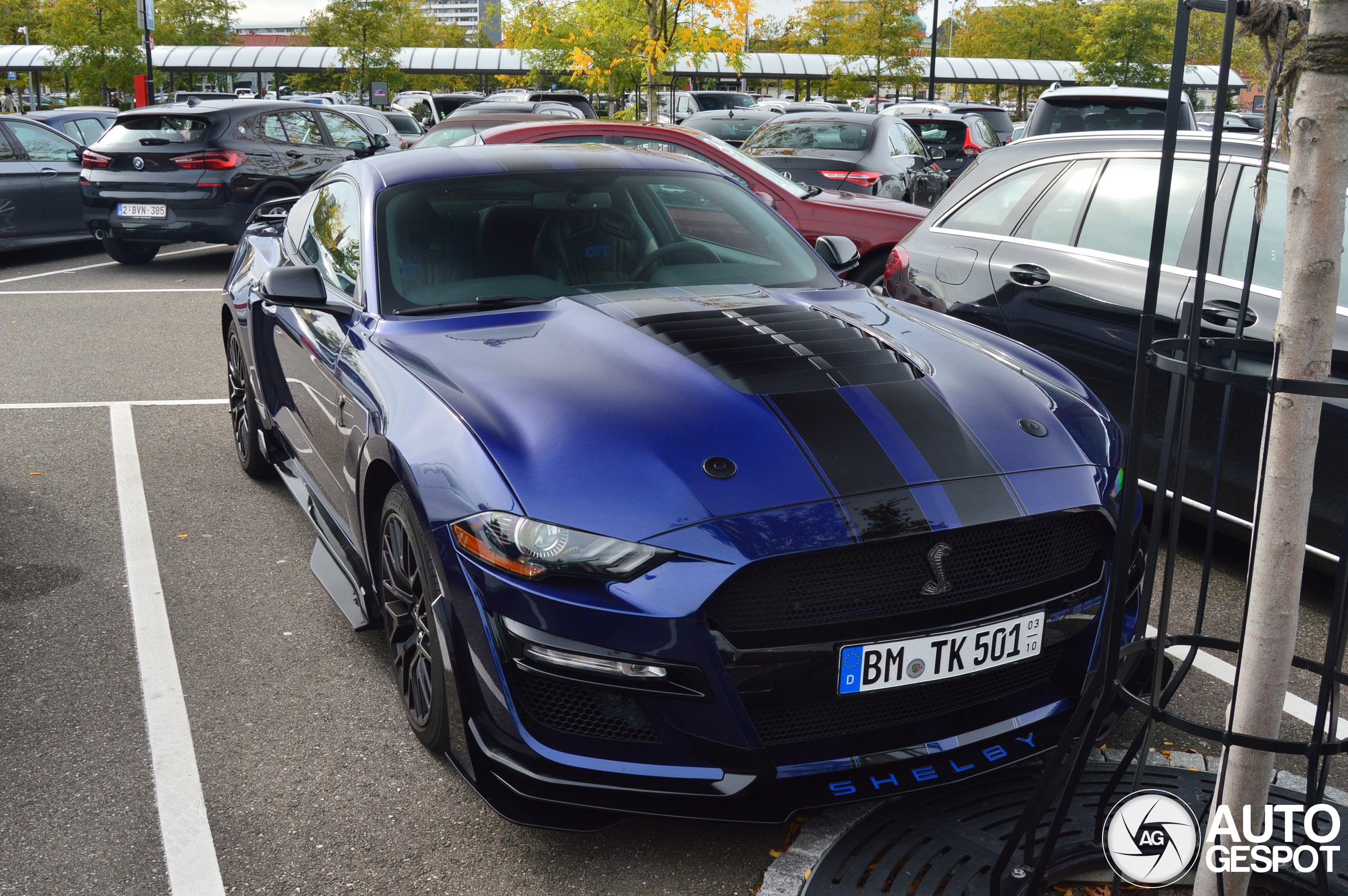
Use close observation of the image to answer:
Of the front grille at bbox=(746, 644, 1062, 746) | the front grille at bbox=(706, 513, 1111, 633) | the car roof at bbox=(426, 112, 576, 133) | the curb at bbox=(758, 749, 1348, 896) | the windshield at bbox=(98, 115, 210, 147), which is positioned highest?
the car roof at bbox=(426, 112, 576, 133)

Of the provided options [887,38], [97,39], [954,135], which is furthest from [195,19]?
[954,135]

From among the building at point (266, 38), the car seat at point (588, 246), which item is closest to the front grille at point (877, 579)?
the car seat at point (588, 246)

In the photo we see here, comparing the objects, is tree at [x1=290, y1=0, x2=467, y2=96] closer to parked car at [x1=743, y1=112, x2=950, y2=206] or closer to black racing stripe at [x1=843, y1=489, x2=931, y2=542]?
parked car at [x1=743, y1=112, x2=950, y2=206]

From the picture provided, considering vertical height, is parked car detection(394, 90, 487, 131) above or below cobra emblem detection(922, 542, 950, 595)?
above

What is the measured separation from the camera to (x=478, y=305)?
375 cm

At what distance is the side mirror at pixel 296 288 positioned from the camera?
3824 millimetres

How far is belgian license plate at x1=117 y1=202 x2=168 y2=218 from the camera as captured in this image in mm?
11562

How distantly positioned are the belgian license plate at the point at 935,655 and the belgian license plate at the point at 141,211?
1088 cm

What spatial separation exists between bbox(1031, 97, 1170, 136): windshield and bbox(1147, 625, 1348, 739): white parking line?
9268 millimetres

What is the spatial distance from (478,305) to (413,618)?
1.08 metres

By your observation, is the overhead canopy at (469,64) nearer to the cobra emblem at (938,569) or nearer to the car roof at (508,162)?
the car roof at (508,162)

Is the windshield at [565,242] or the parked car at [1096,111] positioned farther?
the parked car at [1096,111]

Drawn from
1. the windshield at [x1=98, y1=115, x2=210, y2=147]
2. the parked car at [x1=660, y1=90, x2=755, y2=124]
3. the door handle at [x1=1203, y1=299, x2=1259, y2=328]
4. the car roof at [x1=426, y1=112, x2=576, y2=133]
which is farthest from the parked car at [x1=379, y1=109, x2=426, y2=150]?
the door handle at [x1=1203, y1=299, x2=1259, y2=328]

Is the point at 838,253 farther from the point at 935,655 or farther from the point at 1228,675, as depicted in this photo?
the point at 935,655
